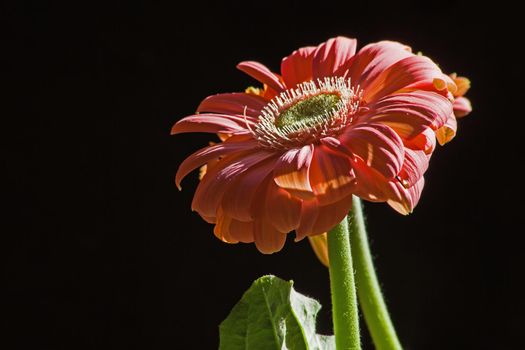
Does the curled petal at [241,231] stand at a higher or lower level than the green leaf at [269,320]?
higher

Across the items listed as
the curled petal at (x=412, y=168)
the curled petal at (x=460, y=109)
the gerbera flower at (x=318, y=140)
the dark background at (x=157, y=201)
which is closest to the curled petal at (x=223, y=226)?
the gerbera flower at (x=318, y=140)

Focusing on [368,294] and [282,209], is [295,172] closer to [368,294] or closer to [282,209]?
[282,209]

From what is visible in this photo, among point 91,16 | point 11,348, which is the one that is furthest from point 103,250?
point 91,16

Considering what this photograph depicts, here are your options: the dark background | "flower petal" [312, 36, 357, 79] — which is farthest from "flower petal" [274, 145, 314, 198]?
the dark background

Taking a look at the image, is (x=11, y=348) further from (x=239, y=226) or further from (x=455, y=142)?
(x=239, y=226)

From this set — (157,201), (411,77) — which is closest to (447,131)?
(411,77)

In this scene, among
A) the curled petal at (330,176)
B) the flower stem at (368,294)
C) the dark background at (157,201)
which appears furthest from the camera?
the dark background at (157,201)

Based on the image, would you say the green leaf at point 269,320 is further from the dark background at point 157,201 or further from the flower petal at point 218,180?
the dark background at point 157,201
